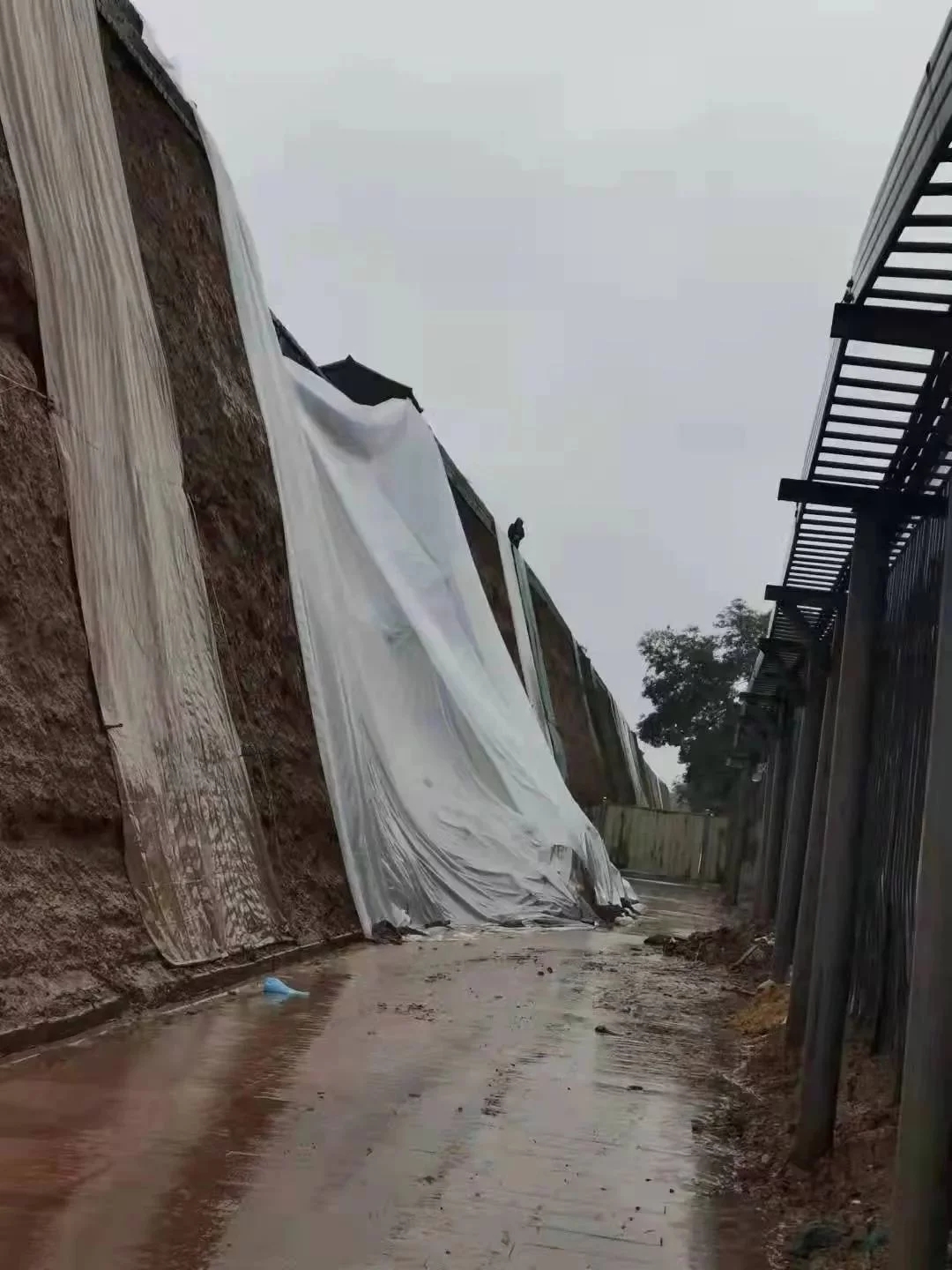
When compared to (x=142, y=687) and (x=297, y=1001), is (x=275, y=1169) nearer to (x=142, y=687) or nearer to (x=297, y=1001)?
(x=297, y=1001)

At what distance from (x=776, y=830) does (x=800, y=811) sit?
6.40m

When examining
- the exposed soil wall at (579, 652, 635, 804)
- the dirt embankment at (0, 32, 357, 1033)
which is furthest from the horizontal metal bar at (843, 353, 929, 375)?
the exposed soil wall at (579, 652, 635, 804)

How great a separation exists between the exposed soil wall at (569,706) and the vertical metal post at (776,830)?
1699 cm

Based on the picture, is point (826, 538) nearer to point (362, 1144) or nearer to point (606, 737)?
A: point (362, 1144)

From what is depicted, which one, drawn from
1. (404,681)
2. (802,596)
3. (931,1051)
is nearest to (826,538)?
(802,596)

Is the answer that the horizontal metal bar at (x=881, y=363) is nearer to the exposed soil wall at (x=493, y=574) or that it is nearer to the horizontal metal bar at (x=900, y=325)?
the horizontal metal bar at (x=900, y=325)

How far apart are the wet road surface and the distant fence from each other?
961 inches

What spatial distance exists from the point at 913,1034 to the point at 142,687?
243 inches

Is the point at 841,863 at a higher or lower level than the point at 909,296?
lower

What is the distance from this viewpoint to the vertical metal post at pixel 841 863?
16.7 feet

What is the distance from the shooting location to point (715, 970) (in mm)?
12594

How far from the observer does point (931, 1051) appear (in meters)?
3.27

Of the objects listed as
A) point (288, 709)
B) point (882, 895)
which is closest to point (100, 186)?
point (288, 709)

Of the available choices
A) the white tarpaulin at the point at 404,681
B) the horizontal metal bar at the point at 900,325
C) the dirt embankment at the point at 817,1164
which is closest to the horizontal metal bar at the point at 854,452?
the horizontal metal bar at the point at 900,325
